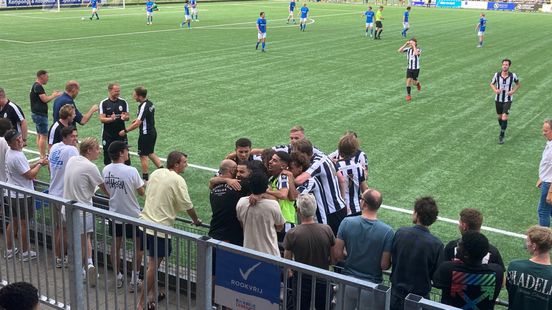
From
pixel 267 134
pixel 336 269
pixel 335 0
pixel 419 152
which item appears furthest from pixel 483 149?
pixel 335 0

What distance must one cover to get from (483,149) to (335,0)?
68.4m

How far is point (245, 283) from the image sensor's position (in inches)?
171

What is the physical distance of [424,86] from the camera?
20406mm

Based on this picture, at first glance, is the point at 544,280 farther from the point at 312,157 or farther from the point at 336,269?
the point at 312,157

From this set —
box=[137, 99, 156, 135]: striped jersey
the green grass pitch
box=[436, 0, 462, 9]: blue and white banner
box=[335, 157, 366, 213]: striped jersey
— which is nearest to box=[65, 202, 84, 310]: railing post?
box=[335, 157, 366, 213]: striped jersey

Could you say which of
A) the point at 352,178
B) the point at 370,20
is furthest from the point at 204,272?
the point at 370,20

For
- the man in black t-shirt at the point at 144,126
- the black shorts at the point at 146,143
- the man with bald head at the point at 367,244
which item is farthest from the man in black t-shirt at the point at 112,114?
the man with bald head at the point at 367,244

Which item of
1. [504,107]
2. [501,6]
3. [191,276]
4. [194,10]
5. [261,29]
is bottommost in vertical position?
[191,276]

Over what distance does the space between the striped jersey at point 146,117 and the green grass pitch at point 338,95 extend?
1295mm

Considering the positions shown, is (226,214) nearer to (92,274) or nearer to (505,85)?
(92,274)

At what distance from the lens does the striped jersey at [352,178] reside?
7312mm

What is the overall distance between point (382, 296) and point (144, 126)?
786 cm

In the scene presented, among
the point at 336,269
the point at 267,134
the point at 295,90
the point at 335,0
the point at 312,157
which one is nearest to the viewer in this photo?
the point at 336,269

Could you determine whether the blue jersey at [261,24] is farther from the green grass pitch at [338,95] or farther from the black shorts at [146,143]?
the black shorts at [146,143]
